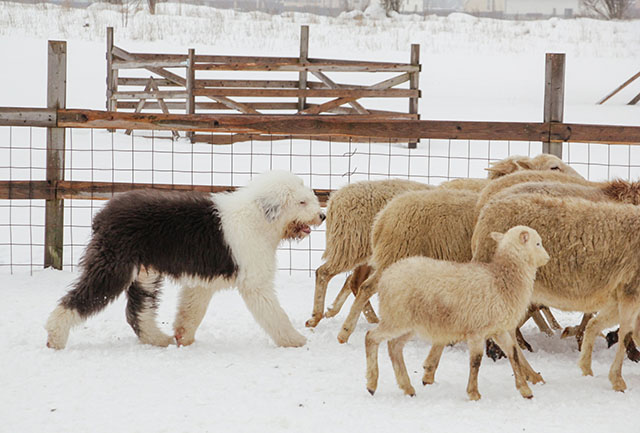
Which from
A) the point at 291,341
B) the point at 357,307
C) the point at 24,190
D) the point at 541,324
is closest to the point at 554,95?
the point at 541,324

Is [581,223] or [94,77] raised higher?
[94,77]

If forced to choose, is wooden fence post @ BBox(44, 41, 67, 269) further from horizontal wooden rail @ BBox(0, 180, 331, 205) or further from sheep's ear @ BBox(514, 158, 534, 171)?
sheep's ear @ BBox(514, 158, 534, 171)

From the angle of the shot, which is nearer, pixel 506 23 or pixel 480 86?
pixel 480 86

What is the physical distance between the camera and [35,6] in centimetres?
3228

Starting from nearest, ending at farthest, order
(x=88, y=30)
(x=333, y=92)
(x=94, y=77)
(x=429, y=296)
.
A: 1. (x=429, y=296)
2. (x=333, y=92)
3. (x=94, y=77)
4. (x=88, y=30)

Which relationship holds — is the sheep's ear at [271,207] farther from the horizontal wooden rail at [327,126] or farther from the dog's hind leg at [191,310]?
the horizontal wooden rail at [327,126]

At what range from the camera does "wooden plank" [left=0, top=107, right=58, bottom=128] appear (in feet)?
25.3

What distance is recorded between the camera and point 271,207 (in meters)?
5.90

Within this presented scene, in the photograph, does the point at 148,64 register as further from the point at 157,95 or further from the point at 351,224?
the point at 351,224

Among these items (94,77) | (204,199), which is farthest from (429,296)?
(94,77)

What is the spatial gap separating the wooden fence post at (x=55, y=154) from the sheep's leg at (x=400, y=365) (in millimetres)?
4270

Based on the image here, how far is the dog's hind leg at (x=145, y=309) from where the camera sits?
5887 millimetres

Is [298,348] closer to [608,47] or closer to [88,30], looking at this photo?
[88,30]

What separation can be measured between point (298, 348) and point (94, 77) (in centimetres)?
1879
